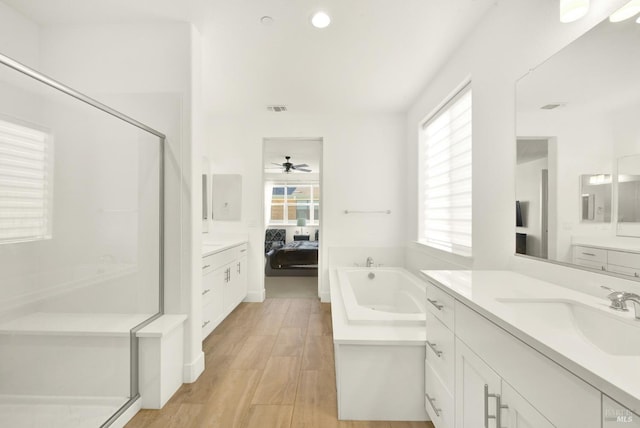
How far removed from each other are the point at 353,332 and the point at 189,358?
117 cm

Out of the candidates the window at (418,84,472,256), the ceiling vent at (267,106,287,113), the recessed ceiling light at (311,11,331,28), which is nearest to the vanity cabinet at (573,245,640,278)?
the window at (418,84,472,256)

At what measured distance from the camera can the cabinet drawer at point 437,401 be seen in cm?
120

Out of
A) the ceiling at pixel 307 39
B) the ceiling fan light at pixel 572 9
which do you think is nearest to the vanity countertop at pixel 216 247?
the ceiling at pixel 307 39

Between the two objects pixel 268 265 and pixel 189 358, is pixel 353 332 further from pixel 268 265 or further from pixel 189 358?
pixel 268 265

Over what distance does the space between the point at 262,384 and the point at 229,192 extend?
242 cm

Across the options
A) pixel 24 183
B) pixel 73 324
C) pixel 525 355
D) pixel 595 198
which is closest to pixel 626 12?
pixel 595 198

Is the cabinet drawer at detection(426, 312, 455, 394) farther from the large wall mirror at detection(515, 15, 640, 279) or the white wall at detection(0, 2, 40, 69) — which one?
the white wall at detection(0, 2, 40, 69)

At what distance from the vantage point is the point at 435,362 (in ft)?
4.52

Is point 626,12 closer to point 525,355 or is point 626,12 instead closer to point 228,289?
point 525,355

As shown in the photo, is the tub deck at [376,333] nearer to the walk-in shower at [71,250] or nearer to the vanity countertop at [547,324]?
the vanity countertop at [547,324]

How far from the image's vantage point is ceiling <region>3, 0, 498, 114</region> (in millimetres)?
1754

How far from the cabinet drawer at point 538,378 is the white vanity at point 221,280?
2.14 meters

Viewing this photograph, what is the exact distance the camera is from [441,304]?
131 centimetres

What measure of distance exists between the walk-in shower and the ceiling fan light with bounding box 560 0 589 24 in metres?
2.25
